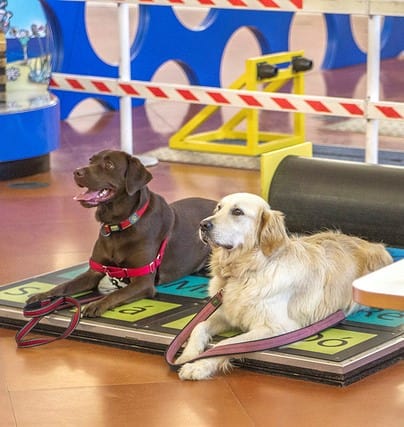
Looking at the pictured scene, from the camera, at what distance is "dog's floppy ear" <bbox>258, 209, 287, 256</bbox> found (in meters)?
5.36

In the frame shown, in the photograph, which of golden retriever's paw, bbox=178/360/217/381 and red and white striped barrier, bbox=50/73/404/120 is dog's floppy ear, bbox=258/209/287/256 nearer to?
golden retriever's paw, bbox=178/360/217/381

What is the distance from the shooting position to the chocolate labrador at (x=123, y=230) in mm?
5945

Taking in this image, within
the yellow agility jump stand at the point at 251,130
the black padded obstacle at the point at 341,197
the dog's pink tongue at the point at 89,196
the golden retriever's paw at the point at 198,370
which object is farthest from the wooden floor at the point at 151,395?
the yellow agility jump stand at the point at 251,130

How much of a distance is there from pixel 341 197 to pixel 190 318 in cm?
168

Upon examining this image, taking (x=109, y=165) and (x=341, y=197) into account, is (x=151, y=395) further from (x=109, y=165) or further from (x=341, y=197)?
(x=341, y=197)

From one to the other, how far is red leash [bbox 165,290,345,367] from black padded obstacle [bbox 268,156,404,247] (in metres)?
1.40

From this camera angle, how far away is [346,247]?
589 centimetres

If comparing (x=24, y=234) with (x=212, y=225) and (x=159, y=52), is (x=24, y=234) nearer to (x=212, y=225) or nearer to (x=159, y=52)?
(x=212, y=225)

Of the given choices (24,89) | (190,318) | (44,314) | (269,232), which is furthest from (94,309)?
(24,89)

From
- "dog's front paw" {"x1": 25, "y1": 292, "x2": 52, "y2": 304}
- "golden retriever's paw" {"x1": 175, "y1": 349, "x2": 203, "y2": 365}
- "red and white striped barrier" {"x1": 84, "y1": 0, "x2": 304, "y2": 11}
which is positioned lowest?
"golden retriever's paw" {"x1": 175, "y1": 349, "x2": 203, "y2": 365}

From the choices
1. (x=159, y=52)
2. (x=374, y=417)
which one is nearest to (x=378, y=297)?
(x=374, y=417)

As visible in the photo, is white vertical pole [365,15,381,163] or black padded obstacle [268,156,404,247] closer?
black padded obstacle [268,156,404,247]

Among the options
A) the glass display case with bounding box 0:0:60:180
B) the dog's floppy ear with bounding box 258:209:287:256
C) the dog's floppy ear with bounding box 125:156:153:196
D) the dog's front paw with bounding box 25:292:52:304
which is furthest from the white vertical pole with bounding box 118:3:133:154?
the dog's floppy ear with bounding box 258:209:287:256

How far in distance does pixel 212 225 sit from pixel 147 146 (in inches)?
216
